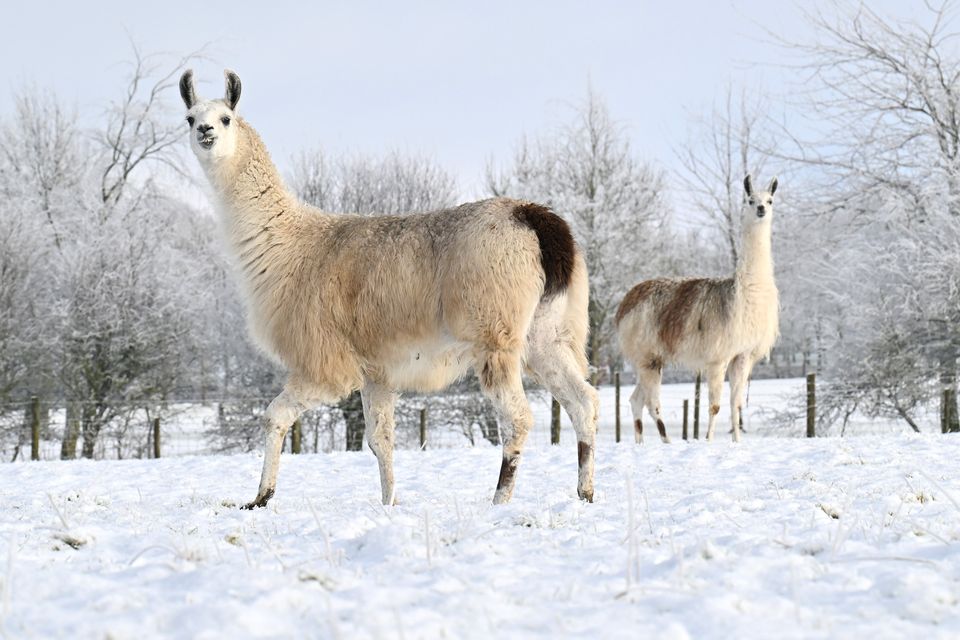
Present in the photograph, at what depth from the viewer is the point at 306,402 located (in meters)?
5.02

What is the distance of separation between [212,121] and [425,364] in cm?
220

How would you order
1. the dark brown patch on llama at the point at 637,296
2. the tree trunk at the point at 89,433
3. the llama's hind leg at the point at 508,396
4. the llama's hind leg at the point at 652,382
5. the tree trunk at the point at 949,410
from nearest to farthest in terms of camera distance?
the llama's hind leg at the point at 508,396 < the llama's hind leg at the point at 652,382 < the dark brown patch on llama at the point at 637,296 < the tree trunk at the point at 949,410 < the tree trunk at the point at 89,433

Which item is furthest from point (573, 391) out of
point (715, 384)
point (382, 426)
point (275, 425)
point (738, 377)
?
point (738, 377)

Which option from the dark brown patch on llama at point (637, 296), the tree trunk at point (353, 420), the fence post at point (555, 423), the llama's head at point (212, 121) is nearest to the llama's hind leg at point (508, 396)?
the llama's head at point (212, 121)

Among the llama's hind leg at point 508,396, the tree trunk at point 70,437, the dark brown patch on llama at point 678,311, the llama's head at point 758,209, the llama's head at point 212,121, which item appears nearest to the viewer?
the llama's hind leg at point 508,396

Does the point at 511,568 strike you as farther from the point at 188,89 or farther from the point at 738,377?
the point at 738,377

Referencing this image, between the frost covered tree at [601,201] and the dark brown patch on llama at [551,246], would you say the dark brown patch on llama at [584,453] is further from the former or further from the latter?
the frost covered tree at [601,201]

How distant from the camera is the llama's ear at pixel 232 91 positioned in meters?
5.62

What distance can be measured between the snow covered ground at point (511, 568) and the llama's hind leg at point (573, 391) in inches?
10.5

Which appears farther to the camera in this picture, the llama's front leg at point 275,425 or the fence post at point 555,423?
the fence post at point 555,423

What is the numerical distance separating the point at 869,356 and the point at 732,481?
43.1 feet

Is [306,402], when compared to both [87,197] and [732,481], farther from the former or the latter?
[87,197]

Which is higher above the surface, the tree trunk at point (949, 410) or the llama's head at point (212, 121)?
the llama's head at point (212, 121)

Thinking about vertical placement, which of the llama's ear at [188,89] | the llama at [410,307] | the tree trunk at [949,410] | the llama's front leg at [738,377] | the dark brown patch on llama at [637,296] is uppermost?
the llama's ear at [188,89]
